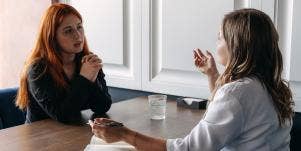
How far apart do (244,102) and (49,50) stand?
97cm

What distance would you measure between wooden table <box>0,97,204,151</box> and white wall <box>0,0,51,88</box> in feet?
3.46

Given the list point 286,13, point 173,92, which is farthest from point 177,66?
point 286,13

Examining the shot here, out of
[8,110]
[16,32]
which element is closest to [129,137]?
[8,110]

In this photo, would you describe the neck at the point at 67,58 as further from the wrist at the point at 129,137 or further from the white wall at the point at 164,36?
the wrist at the point at 129,137

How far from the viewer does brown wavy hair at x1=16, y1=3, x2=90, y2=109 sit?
166 cm

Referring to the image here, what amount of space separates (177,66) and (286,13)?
22.3 inches

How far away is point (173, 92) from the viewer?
6.61 feet

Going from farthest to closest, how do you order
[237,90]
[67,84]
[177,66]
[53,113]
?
[177,66], [67,84], [53,113], [237,90]

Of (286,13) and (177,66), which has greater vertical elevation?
(286,13)

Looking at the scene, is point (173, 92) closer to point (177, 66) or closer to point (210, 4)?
point (177, 66)

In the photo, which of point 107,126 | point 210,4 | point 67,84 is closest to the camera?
point 107,126

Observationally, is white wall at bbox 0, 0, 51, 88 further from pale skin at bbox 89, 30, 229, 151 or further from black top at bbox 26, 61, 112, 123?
pale skin at bbox 89, 30, 229, 151

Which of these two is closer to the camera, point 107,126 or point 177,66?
point 107,126

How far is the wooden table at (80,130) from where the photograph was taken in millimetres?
1244
